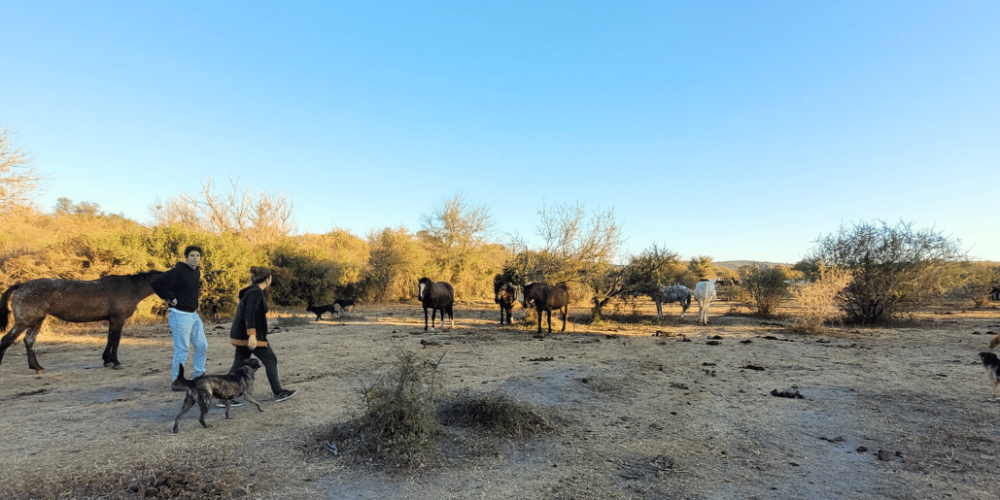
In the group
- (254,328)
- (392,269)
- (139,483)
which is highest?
(392,269)

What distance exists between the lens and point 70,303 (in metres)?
7.45

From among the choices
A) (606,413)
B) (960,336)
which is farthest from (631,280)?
(606,413)

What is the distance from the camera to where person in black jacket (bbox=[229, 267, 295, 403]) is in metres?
5.41

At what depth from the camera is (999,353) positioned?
9.99 meters

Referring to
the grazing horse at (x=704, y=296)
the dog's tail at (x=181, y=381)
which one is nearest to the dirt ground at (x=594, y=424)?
the dog's tail at (x=181, y=381)

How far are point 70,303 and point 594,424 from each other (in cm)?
914

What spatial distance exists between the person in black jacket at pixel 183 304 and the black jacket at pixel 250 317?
563 mm

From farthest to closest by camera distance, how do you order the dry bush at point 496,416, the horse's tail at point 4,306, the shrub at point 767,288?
the shrub at point 767,288, the horse's tail at point 4,306, the dry bush at point 496,416

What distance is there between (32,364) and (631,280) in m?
15.6

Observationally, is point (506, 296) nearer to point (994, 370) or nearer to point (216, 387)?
point (216, 387)

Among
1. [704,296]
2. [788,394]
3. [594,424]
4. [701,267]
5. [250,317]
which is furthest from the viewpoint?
[701,267]

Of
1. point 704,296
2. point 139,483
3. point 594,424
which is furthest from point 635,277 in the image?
point 139,483

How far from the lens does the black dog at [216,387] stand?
4.53 metres

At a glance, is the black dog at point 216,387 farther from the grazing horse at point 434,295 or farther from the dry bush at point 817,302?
the dry bush at point 817,302
